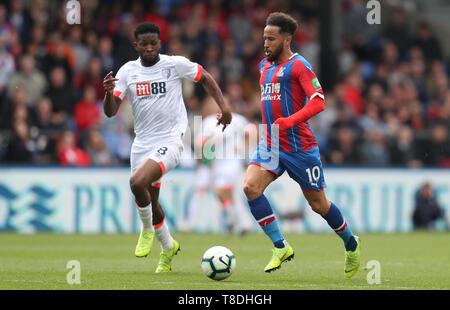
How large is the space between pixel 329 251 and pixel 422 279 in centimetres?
405

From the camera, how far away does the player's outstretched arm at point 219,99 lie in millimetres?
9078

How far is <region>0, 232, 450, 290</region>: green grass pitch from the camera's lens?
8023 millimetres

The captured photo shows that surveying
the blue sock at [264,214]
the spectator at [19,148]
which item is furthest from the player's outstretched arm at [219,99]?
the spectator at [19,148]

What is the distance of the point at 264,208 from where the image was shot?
877 cm

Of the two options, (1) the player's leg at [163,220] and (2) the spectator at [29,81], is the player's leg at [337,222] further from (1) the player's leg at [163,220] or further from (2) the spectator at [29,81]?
(2) the spectator at [29,81]

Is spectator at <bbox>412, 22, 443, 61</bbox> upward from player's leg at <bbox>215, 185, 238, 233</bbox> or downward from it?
upward

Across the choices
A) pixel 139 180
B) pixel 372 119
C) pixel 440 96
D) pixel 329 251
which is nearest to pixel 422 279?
pixel 139 180

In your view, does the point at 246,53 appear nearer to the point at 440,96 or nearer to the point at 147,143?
the point at 440,96

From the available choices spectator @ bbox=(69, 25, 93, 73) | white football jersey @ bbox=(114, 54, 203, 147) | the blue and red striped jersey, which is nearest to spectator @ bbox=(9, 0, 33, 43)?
spectator @ bbox=(69, 25, 93, 73)

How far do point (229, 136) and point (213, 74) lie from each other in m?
2.93

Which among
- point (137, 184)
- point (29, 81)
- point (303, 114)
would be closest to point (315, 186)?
point (303, 114)

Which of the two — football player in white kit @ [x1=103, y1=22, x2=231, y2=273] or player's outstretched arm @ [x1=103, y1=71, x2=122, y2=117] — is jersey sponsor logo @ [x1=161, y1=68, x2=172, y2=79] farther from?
player's outstretched arm @ [x1=103, y1=71, x2=122, y2=117]

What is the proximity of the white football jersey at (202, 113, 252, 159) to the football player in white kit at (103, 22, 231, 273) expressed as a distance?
6.59 metres

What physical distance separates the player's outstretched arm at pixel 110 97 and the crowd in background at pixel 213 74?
8.21m
